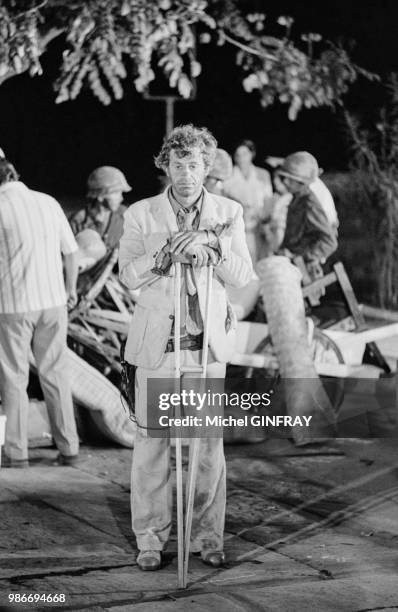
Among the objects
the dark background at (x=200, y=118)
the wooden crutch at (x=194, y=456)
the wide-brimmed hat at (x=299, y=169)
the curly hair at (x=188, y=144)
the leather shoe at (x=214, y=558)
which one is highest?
the dark background at (x=200, y=118)

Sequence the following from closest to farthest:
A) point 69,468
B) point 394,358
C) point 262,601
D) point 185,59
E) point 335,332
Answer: point 262,601, point 69,468, point 335,332, point 394,358, point 185,59

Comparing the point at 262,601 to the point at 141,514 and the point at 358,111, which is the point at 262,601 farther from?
the point at 358,111

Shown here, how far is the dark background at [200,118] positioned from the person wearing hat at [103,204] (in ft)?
15.8

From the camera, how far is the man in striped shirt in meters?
7.30

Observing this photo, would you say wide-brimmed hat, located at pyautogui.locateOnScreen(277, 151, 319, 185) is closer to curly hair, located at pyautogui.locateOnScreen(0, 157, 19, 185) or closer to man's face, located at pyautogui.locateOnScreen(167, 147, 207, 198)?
curly hair, located at pyautogui.locateOnScreen(0, 157, 19, 185)

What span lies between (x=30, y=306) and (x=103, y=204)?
95.8 inches

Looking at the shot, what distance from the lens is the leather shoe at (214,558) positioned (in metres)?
5.46

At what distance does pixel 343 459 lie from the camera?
7.75 meters

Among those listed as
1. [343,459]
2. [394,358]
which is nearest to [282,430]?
[343,459]

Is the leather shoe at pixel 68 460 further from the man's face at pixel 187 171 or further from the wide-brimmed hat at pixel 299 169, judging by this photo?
the wide-brimmed hat at pixel 299 169

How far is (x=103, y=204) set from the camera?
9.59 m

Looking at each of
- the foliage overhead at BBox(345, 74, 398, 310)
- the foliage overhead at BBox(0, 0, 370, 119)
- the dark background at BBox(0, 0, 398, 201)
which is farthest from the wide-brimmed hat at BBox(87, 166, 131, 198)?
the foliage overhead at BBox(345, 74, 398, 310)

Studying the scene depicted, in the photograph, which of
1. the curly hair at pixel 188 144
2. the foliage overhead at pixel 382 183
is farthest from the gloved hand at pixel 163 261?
the foliage overhead at pixel 382 183

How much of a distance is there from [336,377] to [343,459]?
3.95 ft
